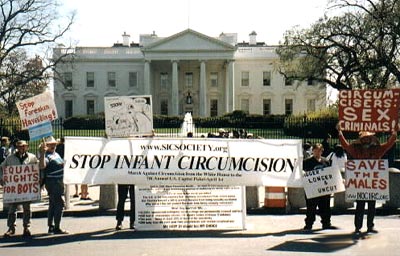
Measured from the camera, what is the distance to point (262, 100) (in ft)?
275

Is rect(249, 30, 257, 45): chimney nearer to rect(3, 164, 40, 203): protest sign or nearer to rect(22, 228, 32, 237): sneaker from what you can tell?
rect(3, 164, 40, 203): protest sign

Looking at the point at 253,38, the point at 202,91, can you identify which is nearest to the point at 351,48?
the point at 202,91

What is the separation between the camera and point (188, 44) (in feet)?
261

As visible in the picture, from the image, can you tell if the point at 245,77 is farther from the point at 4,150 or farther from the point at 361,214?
the point at 361,214

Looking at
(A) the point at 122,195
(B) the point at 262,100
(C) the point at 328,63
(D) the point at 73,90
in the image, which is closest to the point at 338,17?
(C) the point at 328,63

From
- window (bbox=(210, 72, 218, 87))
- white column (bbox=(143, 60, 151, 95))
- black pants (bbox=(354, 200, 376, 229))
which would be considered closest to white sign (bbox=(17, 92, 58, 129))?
black pants (bbox=(354, 200, 376, 229))

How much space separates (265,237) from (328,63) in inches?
1360

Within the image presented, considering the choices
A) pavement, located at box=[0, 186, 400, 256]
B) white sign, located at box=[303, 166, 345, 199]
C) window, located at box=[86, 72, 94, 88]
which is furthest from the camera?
window, located at box=[86, 72, 94, 88]

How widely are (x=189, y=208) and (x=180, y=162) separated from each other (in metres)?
0.88

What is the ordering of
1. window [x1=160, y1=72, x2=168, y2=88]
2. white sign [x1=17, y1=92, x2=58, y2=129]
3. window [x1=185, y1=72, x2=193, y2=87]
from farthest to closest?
window [x1=160, y1=72, x2=168, y2=88]
window [x1=185, y1=72, x2=193, y2=87]
white sign [x1=17, y1=92, x2=58, y2=129]

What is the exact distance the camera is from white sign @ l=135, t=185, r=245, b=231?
1097cm

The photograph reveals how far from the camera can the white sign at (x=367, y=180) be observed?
10.6 meters

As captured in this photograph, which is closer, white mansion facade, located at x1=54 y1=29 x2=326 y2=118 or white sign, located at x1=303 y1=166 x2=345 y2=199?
white sign, located at x1=303 y1=166 x2=345 y2=199

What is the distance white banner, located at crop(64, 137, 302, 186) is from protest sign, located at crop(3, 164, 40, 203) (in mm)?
571
